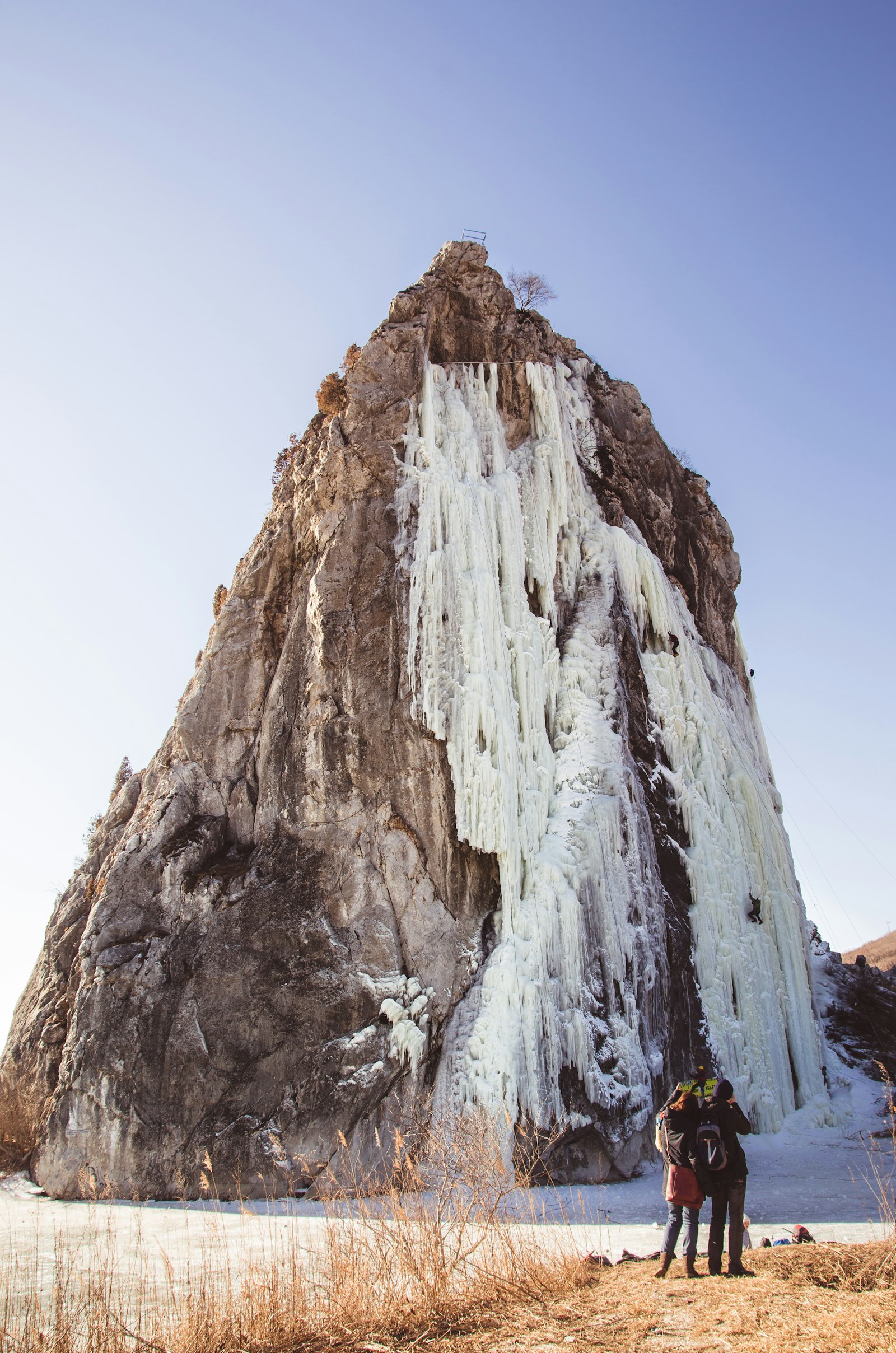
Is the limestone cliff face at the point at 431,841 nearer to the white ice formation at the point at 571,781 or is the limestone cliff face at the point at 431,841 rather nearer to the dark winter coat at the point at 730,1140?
the white ice formation at the point at 571,781

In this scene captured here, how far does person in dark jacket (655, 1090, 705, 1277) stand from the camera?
6027 mm

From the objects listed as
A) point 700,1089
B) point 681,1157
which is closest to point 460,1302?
point 681,1157

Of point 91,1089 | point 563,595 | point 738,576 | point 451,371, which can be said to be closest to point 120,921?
point 91,1089

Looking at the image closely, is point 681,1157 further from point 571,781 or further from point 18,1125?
point 18,1125

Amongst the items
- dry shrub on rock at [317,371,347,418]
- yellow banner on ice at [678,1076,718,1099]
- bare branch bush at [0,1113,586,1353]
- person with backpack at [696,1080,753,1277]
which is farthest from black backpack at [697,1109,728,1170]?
dry shrub on rock at [317,371,347,418]

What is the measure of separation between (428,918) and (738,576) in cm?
1497

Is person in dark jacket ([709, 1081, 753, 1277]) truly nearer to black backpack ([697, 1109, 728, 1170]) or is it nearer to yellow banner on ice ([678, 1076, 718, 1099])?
black backpack ([697, 1109, 728, 1170])

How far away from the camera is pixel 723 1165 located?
601cm

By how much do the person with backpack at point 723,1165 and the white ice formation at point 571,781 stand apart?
A: 5.73 meters

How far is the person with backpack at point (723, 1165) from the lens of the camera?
5.90 metres

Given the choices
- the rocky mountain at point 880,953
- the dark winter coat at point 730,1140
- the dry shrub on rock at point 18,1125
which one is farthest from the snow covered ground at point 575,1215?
the rocky mountain at point 880,953

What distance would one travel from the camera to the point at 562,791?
48.1 ft

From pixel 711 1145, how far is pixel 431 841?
768cm

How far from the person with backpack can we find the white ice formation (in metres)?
5.73
